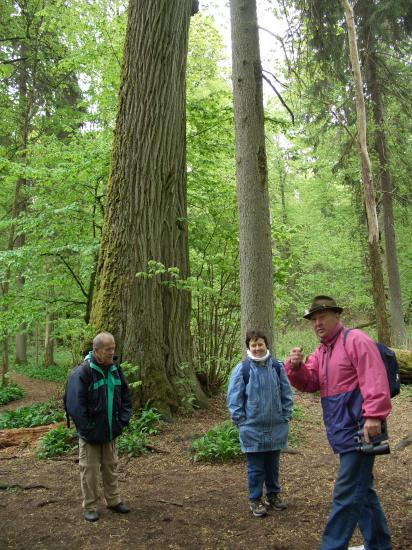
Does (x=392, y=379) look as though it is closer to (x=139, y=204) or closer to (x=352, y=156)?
(x=139, y=204)

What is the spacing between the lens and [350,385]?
2.97 m

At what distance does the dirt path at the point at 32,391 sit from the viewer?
40.2 ft

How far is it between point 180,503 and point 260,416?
123 centimetres

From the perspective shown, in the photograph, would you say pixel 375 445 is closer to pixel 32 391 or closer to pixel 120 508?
pixel 120 508

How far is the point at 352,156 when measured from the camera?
17.5m

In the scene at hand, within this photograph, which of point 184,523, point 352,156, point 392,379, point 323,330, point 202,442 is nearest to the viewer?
point 392,379

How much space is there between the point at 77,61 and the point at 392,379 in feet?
32.6

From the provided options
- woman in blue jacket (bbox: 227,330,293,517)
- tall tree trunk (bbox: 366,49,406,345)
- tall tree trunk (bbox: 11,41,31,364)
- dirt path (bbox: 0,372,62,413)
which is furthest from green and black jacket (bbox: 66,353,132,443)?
tall tree trunk (bbox: 366,49,406,345)

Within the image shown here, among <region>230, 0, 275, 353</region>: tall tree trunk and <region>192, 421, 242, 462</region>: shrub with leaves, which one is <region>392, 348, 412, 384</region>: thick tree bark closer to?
<region>230, 0, 275, 353</region>: tall tree trunk

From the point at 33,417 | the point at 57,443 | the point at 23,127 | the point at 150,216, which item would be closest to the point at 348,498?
the point at 57,443

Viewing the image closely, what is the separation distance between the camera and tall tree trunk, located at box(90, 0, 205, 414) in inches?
279

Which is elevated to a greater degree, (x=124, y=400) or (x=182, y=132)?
(x=182, y=132)

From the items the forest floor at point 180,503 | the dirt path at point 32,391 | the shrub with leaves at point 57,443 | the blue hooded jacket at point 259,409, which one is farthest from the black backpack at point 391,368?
the dirt path at point 32,391

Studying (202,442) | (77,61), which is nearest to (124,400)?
(202,442)
